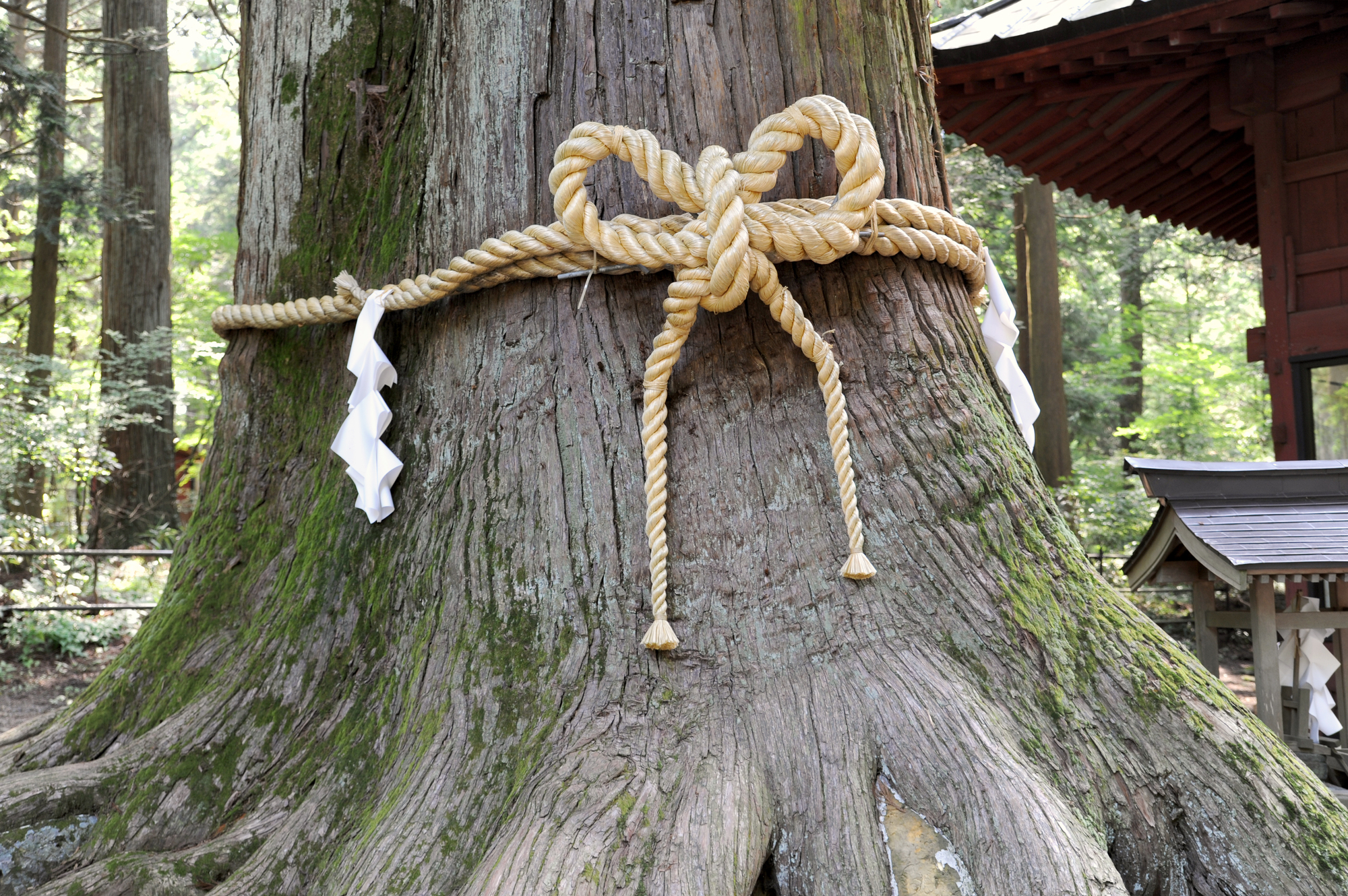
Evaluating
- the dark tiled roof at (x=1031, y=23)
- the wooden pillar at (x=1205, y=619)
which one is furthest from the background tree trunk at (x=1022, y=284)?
the wooden pillar at (x=1205, y=619)

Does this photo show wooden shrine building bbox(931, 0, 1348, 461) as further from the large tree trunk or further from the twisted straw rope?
the twisted straw rope

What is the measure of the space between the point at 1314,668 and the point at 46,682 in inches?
301

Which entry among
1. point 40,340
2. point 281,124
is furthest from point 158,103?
point 281,124

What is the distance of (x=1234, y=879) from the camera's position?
4.53 ft

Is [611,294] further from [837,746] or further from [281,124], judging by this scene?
[281,124]

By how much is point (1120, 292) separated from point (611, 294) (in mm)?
18009

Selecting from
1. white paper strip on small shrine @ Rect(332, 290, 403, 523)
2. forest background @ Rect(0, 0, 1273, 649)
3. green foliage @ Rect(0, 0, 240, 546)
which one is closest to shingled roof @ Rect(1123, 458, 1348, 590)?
white paper strip on small shrine @ Rect(332, 290, 403, 523)

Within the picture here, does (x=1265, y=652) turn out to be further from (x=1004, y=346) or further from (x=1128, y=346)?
(x=1128, y=346)

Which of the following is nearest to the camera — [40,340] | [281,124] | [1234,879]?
[1234,879]

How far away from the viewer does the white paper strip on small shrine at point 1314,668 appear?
3.89 m

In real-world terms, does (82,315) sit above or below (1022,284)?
above

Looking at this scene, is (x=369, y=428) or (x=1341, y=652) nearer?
(x=369, y=428)

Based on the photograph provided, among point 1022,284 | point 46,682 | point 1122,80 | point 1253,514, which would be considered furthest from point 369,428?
point 1022,284

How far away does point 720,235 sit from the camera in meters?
1.35
